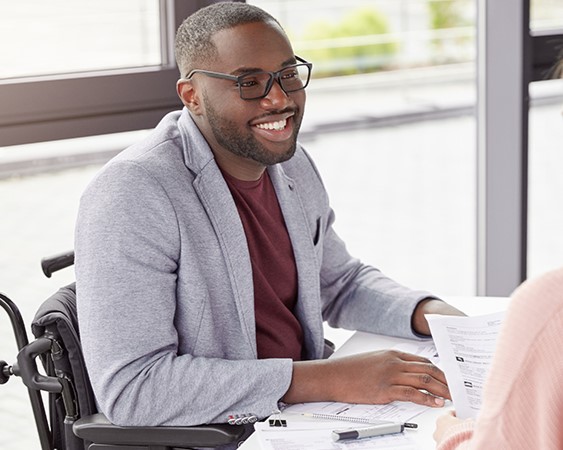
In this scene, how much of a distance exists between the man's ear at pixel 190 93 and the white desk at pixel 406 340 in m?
0.62

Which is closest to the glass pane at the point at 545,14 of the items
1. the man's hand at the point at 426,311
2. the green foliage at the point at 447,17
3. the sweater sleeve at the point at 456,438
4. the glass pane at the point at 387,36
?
the man's hand at the point at 426,311

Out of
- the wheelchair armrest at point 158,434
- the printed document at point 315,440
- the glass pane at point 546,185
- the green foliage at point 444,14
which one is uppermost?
the green foliage at point 444,14

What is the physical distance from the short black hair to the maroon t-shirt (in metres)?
0.27

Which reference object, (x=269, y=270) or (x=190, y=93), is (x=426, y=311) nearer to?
(x=269, y=270)

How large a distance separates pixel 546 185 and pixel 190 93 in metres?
4.96

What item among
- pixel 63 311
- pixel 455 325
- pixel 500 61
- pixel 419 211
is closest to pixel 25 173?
pixel 63 311

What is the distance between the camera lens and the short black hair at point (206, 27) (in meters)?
2.00

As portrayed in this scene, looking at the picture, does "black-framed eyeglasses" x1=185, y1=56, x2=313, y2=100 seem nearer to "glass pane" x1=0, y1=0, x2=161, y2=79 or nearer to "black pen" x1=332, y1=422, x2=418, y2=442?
"glass pane" x1=0, y1=0, x2=161, y2=79

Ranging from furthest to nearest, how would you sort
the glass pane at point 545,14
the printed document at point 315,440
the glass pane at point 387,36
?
1. the glass pane at point 387,36
2. the glass pane at point 545,14
3. the printed document at point 315,440

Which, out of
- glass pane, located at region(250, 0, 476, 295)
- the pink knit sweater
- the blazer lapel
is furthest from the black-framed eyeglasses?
glass pane, located at region(250, 0, 476, 295)

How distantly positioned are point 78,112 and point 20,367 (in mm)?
847

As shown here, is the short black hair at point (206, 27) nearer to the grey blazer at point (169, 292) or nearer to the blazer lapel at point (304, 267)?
the grey blazer at point (169, 292)

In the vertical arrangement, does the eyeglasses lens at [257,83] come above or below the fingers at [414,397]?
above

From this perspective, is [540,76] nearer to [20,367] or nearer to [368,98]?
[20,367]
